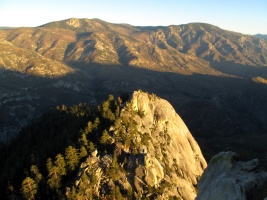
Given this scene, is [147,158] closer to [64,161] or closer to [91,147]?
[91,147]

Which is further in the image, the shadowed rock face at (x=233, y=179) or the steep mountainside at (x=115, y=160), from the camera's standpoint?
the steep mountainside at (x=115, y=160)

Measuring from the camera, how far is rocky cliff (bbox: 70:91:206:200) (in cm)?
10188

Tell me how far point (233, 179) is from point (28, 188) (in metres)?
71.3

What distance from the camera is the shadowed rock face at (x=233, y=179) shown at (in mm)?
35750

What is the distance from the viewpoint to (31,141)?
148 m

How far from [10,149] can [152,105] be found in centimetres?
6706

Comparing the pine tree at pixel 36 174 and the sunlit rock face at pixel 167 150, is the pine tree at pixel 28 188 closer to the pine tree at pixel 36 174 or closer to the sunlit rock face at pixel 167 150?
the pine tree at pixel 36 174

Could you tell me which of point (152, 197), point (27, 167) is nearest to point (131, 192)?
point (152, 197)

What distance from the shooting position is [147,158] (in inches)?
4304

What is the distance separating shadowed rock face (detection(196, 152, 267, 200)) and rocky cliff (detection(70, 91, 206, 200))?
56.7m

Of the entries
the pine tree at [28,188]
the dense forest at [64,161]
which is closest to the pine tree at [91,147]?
the dense forest at [64,161]

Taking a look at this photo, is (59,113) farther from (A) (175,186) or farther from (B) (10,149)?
(A) (175,186)

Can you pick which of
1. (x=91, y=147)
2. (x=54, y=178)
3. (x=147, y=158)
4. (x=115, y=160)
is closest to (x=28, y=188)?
(x=54, y=178)

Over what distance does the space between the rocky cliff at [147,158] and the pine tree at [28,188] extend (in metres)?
12.2
